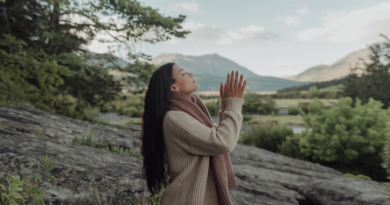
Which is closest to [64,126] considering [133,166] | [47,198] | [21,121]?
[21,121]

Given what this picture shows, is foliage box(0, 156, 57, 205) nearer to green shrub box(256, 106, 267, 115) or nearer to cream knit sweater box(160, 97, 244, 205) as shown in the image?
cream knit sweater box(160, 97, 244, 205)

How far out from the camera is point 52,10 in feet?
36.9

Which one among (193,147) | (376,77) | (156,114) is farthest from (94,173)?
(376,77)

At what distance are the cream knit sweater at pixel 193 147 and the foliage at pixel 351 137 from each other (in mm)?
12189

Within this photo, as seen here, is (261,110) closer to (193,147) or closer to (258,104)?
(258,104)

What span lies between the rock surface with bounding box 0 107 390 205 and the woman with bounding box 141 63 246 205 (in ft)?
4.37

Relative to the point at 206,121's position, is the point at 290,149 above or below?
below

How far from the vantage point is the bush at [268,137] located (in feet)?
50.8

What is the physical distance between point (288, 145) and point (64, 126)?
Answer: 42.3 feet

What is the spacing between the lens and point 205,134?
65.0 inches

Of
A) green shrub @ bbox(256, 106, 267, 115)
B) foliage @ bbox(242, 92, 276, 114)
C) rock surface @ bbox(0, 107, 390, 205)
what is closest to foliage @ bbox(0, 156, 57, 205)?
rock surface @ bbox(0, 107, 390, 205)

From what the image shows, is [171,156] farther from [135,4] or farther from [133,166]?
[135,4]

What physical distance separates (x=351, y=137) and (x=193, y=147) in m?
13.0

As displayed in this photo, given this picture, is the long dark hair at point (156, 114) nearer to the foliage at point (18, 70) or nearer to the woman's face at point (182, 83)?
the woman's face at point (182, 83)
